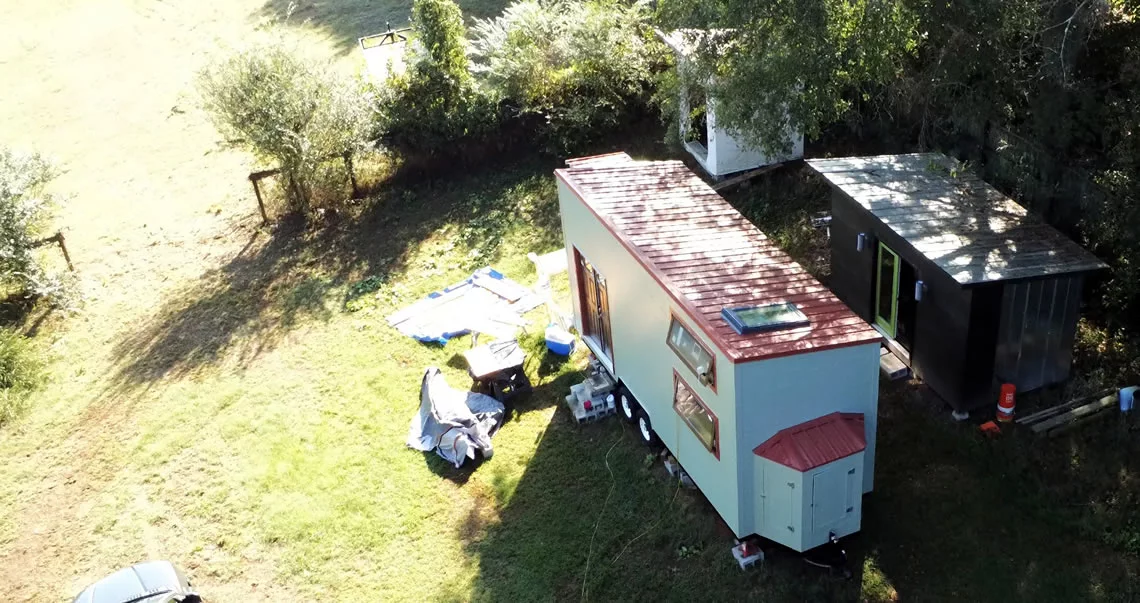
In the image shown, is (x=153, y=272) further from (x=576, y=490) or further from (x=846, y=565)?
(x=846, y=565)

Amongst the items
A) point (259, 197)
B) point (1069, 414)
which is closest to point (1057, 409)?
point (1069, 414)

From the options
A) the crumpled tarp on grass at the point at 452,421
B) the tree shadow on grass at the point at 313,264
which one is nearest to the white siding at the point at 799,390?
the crumpled tarp on grass at the point at 452,421

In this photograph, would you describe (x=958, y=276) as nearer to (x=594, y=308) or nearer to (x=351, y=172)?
(x=594, y=308)

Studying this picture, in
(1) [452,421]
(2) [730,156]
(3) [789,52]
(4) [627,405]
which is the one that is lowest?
(1) [452,421]

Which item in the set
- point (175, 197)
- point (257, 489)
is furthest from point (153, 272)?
point (257, 489)

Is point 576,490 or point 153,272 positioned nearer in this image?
point 576,490

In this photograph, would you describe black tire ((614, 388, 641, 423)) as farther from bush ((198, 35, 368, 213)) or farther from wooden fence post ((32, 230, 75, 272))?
wooden fence post ((32, 230, 75, 272))

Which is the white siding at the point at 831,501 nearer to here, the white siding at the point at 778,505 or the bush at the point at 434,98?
the white siding at the point at 778,505
